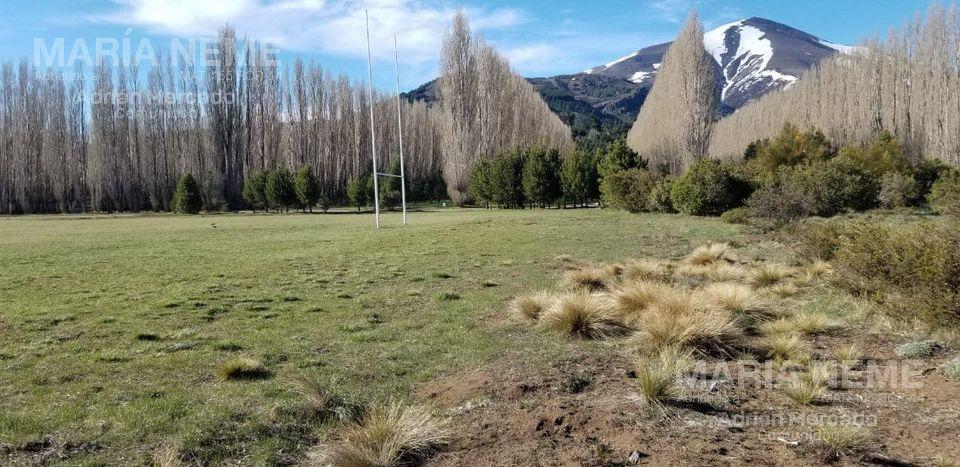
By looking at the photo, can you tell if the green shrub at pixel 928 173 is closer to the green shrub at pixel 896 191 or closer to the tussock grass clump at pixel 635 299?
the green shrub at pixel 896 191

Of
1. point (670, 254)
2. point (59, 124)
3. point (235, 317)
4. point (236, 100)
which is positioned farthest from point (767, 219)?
point (59, 124)

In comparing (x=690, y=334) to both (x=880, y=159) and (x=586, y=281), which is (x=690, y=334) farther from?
(x=880, y=159)

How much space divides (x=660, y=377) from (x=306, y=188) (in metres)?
43.8

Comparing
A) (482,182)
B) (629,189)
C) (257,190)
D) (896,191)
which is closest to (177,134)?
(257,190)

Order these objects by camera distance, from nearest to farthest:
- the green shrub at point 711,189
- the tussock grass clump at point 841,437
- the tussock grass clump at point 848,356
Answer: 1. the tussock grass clump at point 841,437
2. the tussock grass clump at point 848,356
3. the green shrub at point 711,189

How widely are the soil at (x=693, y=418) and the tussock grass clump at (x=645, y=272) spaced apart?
438 cm

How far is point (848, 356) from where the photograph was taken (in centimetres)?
478

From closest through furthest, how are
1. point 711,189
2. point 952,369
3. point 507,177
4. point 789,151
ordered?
point 952,369 < point 711,189 < point 789,151 < point 507,177

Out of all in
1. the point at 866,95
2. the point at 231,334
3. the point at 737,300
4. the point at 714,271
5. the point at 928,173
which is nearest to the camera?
the point at 231,334

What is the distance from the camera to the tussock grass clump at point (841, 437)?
10.1 feet

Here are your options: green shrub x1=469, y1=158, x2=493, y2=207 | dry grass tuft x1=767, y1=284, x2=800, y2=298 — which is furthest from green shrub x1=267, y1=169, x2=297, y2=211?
dry grass tuft x1=767, y1=284, x2=800, y2=298

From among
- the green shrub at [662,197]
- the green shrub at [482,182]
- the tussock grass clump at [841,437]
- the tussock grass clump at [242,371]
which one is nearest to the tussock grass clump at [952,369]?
the tussock grass clump at [841,437]

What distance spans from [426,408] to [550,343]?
2216 millimetres

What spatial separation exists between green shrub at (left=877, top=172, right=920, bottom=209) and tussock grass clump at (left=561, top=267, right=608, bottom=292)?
777 inches
